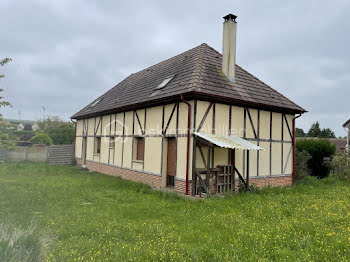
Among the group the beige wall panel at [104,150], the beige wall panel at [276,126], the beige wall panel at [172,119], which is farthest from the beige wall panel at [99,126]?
the beige wall panel at [276,126]

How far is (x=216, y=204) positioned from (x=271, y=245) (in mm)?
2821

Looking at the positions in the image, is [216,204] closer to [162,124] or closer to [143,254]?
[143,254]

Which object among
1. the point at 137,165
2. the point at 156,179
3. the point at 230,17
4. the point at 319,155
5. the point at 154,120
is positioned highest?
the point at 230,17

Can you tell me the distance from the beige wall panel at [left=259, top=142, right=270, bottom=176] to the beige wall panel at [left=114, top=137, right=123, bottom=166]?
707 cm

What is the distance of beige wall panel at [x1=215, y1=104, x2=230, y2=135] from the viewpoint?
9.91 metres

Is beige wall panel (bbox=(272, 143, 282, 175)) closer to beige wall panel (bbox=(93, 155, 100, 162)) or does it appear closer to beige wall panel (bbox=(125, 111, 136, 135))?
beige wall panel (bbox=(125, 111, 136, 135))

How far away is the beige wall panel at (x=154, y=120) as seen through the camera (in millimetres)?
10955

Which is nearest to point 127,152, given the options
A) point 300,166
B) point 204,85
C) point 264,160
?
point 204,85

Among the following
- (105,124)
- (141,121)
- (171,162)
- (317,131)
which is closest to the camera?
(171,162)

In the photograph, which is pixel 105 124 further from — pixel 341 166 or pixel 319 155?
pixel 341 166

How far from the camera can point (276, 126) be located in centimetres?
1210

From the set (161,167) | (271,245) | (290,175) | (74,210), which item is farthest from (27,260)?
(290,175)

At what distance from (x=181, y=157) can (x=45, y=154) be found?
14.9 m

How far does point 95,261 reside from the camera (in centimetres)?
410
